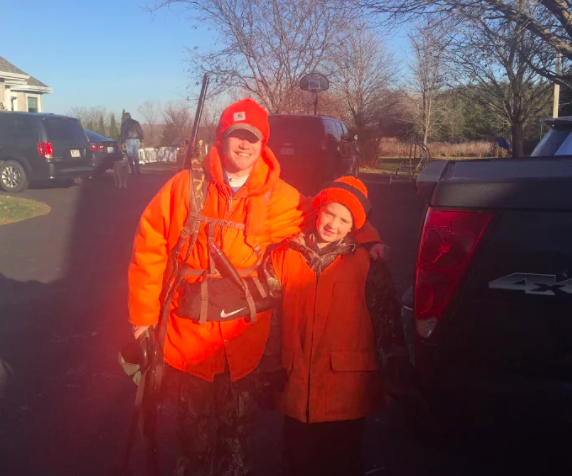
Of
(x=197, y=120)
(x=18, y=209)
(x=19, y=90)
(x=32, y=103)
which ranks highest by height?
(x=19, y=90)

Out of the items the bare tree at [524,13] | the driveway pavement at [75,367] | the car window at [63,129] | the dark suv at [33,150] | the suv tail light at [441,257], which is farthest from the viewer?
the car window at [63,129]

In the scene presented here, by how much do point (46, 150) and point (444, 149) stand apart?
25365mm

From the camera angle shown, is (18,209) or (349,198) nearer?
(349,198)

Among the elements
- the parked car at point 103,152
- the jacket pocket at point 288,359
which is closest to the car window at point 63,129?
the parked car at point 103,152

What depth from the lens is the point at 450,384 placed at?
2189 millimetres

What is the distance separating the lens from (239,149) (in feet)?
8.66

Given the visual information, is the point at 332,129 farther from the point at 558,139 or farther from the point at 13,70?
the point at 13,70

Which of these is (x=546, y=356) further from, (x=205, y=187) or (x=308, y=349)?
(x=205, y=187)

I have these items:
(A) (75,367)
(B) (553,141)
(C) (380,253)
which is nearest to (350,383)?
(C) (380,253)

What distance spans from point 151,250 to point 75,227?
7949mm

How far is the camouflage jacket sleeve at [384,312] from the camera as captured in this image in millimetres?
2607

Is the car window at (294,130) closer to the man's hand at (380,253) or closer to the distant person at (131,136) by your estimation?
the distant person at (131,136)

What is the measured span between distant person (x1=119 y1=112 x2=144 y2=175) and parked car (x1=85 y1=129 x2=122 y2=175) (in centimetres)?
39

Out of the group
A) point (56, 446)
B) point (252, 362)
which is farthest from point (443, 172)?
point (56, 446)
